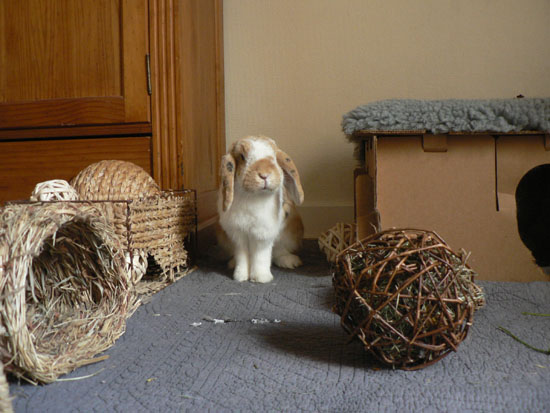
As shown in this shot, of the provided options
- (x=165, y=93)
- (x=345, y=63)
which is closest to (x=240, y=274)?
(x=165, y=93)

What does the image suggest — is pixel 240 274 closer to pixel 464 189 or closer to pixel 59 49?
pixel 464 189

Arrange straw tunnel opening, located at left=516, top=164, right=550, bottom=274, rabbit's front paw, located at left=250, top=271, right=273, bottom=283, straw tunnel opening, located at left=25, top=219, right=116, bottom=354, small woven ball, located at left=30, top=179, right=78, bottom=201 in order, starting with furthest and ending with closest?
straw tunnel opening, located at left=516, top=164, right=550, bottom=274, rabbit's front paw, located at left=250, top=271, right=273, bottom=283, small woven ball, located at left=30, top=179, right=78, bottom=201, straw tunnel opening, located at left=25, top=219, right=116, bottom=354

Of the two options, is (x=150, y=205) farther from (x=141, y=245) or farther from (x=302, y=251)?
(x=302, y=251)

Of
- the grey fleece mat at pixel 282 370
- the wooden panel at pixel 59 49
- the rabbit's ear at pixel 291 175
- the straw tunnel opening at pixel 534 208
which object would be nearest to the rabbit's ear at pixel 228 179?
the rabbit's ear at pixel 291 175

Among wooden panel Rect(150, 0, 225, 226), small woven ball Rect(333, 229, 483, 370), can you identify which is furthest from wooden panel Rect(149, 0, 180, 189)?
small woven ball Rect(333, 229, 483, 370)

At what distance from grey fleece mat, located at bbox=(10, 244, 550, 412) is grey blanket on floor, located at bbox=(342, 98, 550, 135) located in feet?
1.52

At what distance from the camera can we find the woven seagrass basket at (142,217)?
115 centimetres

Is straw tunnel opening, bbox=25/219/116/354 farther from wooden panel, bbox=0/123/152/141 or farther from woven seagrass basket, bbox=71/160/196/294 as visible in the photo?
wooden panel, bbox=0/123/152/141

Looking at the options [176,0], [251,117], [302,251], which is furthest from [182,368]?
[251,117]

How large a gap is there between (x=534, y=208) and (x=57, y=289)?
1595 millimetres

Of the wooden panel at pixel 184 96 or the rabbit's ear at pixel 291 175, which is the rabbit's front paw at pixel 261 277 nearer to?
the rabbit's ear at pixel 291 175

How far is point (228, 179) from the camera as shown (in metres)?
1.23

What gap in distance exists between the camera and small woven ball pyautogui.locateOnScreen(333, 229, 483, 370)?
0.66 meters

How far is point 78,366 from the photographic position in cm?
73
